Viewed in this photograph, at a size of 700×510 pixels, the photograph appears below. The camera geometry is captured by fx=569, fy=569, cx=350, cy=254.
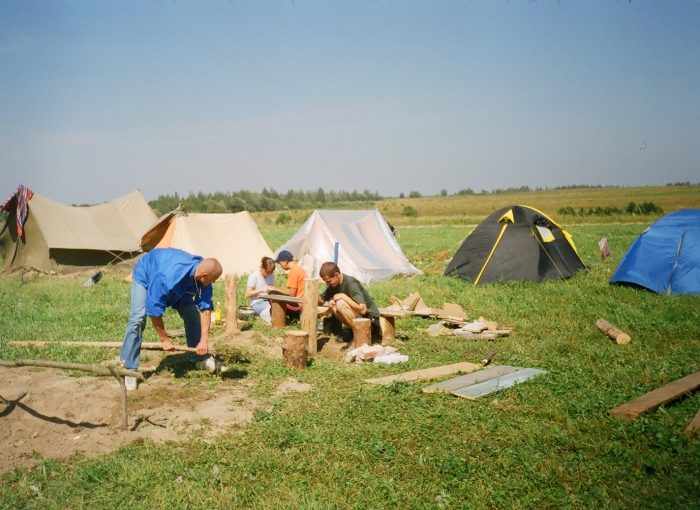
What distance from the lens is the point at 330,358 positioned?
27.1 ft

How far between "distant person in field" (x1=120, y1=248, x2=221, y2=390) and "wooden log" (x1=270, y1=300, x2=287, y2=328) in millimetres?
3300

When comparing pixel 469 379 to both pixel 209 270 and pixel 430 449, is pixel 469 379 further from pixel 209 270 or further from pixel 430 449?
pixel 209 270

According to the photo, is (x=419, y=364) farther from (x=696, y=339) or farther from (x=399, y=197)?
(x=399, y=197)

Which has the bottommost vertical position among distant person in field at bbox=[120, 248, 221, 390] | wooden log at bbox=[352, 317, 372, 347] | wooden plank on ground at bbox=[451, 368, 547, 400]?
wooden plank on ground at bbox=[451, 368, 547, 400]

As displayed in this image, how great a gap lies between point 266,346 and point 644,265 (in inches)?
339

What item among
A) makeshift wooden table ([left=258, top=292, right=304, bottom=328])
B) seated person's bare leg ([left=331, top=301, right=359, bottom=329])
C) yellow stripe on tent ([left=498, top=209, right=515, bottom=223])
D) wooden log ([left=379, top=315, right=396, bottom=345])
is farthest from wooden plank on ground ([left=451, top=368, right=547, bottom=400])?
yellow stripe on tent ([left=498, top=209, right=515, bottom=223])

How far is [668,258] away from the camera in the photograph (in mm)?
12070

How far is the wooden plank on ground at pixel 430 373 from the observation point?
690 centimetres

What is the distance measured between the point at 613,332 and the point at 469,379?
10.4 ft

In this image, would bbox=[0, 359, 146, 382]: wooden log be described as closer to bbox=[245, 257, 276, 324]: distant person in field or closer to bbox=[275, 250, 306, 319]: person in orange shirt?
bbox=[275, 250, 306, 319]: person in orange shirt

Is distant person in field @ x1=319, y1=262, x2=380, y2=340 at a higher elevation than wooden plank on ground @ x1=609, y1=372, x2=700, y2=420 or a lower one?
higher

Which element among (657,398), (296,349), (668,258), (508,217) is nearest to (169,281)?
(296,349)

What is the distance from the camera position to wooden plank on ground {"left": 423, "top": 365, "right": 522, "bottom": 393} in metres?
6.43

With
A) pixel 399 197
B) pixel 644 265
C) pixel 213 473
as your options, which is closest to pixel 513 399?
pixel 213 473
